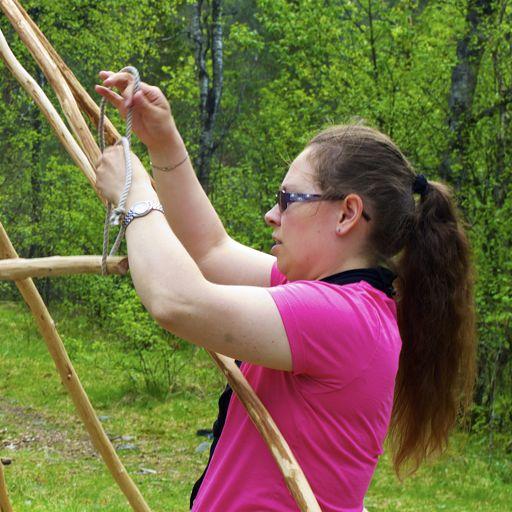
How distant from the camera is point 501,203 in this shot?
8594mm

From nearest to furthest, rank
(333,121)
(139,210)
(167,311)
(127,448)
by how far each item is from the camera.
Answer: (167,311), (139,210), (333,121), (127,448)

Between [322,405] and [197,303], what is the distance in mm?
360

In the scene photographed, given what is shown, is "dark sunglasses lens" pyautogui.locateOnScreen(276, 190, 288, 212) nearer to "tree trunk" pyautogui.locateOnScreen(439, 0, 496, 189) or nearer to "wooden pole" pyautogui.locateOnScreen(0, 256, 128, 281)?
"wooden pole" pyautogui.locateOnScreen(0, 256, 128, 281)

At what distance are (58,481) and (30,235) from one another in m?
7.59

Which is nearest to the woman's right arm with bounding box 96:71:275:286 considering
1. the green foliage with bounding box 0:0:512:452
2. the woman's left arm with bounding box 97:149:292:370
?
the woman's left arm with bounding box 97:149:292:370

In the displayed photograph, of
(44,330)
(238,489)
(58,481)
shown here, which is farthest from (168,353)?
(238,489)

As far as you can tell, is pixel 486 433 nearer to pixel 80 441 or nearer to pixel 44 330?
pixel 80 441

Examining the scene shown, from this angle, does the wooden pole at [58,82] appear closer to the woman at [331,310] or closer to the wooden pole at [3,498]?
the woman at [331,310]

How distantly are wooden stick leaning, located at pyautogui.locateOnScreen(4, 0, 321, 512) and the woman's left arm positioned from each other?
0.12m

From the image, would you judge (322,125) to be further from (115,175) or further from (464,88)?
(464,88)

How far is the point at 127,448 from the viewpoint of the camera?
8.48 meters

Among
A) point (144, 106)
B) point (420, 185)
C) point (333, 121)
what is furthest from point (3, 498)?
point (333, 121)

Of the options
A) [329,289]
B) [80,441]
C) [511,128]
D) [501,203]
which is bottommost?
[80,441]

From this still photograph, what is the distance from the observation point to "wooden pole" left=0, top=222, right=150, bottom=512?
2.75 meters
